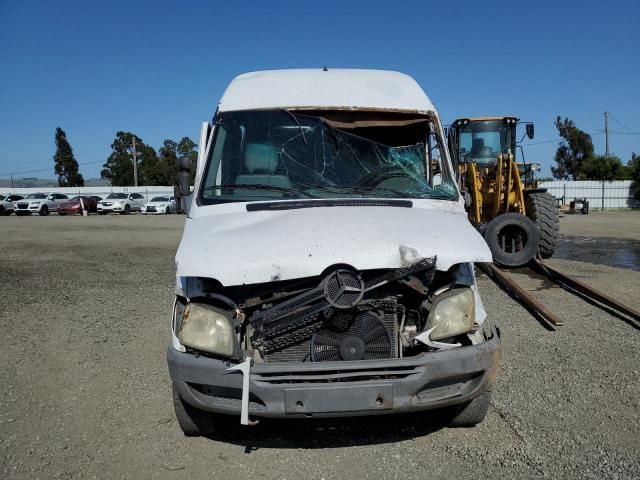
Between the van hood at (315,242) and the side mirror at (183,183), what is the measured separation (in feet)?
2.92

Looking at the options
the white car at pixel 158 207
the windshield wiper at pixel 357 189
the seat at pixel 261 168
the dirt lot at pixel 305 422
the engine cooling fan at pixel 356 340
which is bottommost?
the dirt lot at pixel 305 422

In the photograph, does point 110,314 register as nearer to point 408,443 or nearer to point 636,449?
point 408,443

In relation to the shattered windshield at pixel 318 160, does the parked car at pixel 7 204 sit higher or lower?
lower

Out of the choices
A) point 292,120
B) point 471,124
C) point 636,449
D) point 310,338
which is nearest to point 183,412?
point 310,338

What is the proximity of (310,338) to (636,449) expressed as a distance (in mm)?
2170

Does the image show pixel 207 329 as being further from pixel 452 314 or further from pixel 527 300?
pixel 527 300

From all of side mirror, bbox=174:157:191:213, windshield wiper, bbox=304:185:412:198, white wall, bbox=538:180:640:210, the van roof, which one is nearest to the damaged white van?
windshield wiper, bbox=304:185:412:198

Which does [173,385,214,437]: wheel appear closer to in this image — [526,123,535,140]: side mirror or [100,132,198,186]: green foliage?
[526,123,535,140]: side mirror

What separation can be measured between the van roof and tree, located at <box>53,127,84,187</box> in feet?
237

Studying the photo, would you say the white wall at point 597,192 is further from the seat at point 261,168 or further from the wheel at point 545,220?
the seat at point 261,168

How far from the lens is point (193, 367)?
321 centimetres

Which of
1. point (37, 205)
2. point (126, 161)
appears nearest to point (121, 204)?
point (37, 205)

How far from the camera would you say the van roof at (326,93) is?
4.82 m

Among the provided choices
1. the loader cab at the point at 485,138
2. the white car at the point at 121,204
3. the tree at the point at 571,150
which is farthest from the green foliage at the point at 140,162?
the loader cab at the point at 485,138
